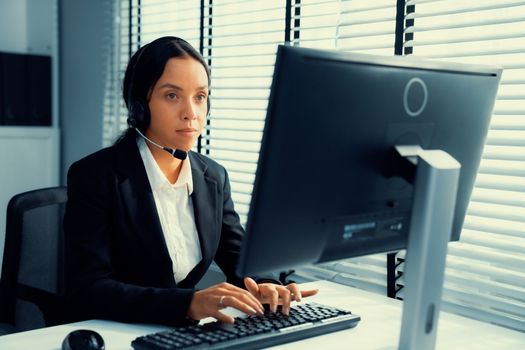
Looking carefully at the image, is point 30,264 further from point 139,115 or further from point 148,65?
point 148,65

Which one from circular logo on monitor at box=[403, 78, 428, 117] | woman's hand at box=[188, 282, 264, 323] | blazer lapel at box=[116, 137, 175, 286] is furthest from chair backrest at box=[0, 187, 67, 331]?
circular logo on monitor at box=[403, 78, 428, 117]

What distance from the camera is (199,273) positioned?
171cm

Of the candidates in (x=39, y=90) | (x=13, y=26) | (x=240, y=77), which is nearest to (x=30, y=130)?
(x=39, y=90)

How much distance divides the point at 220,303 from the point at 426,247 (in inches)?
17.8

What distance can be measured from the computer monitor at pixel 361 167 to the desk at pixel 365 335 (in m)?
0.27

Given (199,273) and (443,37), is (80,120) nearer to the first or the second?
(199,273)

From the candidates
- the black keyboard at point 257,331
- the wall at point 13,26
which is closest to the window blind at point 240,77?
the black keyboard at point 257,331

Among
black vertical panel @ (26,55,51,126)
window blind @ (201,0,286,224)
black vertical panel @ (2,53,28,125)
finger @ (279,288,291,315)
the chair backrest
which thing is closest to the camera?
finger @ (279,288,291,315)

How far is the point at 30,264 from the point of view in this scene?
1731 mm

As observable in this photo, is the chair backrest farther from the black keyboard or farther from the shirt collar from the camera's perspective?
the black keyboard

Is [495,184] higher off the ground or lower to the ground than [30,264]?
higher

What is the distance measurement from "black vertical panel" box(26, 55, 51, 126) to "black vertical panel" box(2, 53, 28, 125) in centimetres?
3

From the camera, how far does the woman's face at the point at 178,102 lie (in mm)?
1608

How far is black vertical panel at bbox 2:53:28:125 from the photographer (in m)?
3.08
